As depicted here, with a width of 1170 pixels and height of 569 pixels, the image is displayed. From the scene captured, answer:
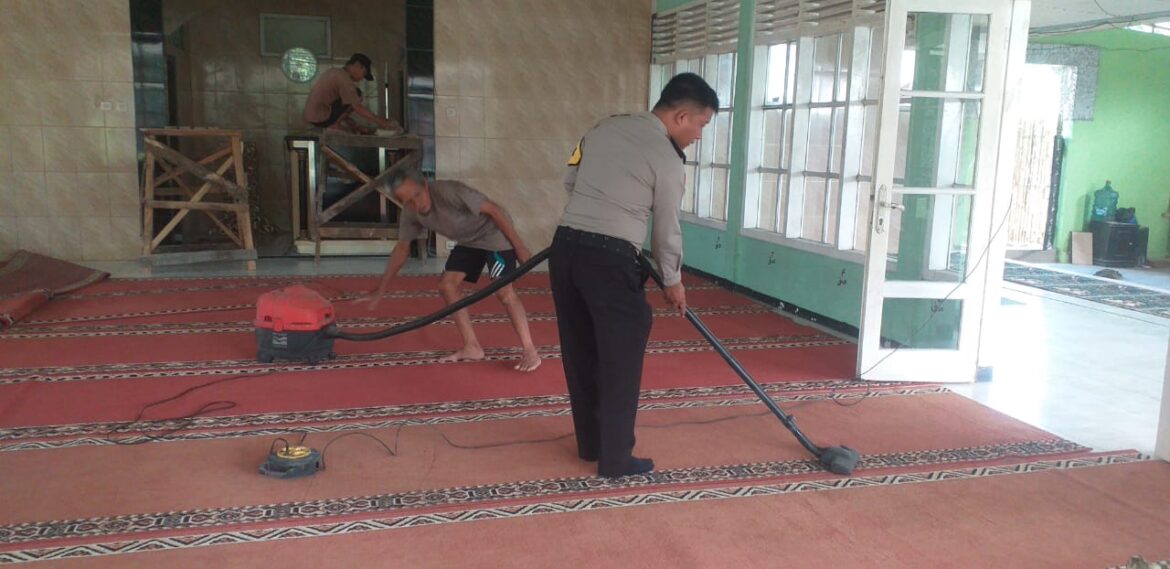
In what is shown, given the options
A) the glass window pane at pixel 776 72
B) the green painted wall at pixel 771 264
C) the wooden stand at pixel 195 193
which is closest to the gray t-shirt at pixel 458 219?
the green painted wall at pixel 771 264

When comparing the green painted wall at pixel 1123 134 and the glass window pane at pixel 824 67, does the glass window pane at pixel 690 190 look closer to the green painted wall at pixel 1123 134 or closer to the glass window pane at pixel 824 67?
the glass window pane at pixel 824 67

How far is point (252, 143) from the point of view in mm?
10766

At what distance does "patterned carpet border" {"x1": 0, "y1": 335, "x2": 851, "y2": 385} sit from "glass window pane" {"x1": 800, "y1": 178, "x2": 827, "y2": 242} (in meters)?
1.18

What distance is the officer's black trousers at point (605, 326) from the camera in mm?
3082

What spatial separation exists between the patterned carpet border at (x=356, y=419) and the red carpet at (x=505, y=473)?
15mm

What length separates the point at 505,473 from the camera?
328cm

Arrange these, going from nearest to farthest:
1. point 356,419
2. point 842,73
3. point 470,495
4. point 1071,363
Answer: point 470,495, point 356,419, point 1071,363, point 842,73

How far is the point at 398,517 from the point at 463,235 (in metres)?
1.99

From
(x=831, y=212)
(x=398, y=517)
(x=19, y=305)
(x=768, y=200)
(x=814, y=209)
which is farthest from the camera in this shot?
(x=768, y=200)

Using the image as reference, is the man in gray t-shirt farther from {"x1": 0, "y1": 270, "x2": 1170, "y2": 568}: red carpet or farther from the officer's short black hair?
the officer's short black hair

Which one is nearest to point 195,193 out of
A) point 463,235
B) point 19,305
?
point 19,305

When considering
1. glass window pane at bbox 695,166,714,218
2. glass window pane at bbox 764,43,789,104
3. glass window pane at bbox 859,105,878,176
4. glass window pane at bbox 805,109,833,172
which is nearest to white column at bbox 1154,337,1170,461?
glass window pane at bbox 859,105,878,176

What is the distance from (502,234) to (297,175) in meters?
4.79

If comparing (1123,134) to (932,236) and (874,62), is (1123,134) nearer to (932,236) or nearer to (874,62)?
(874,62)
